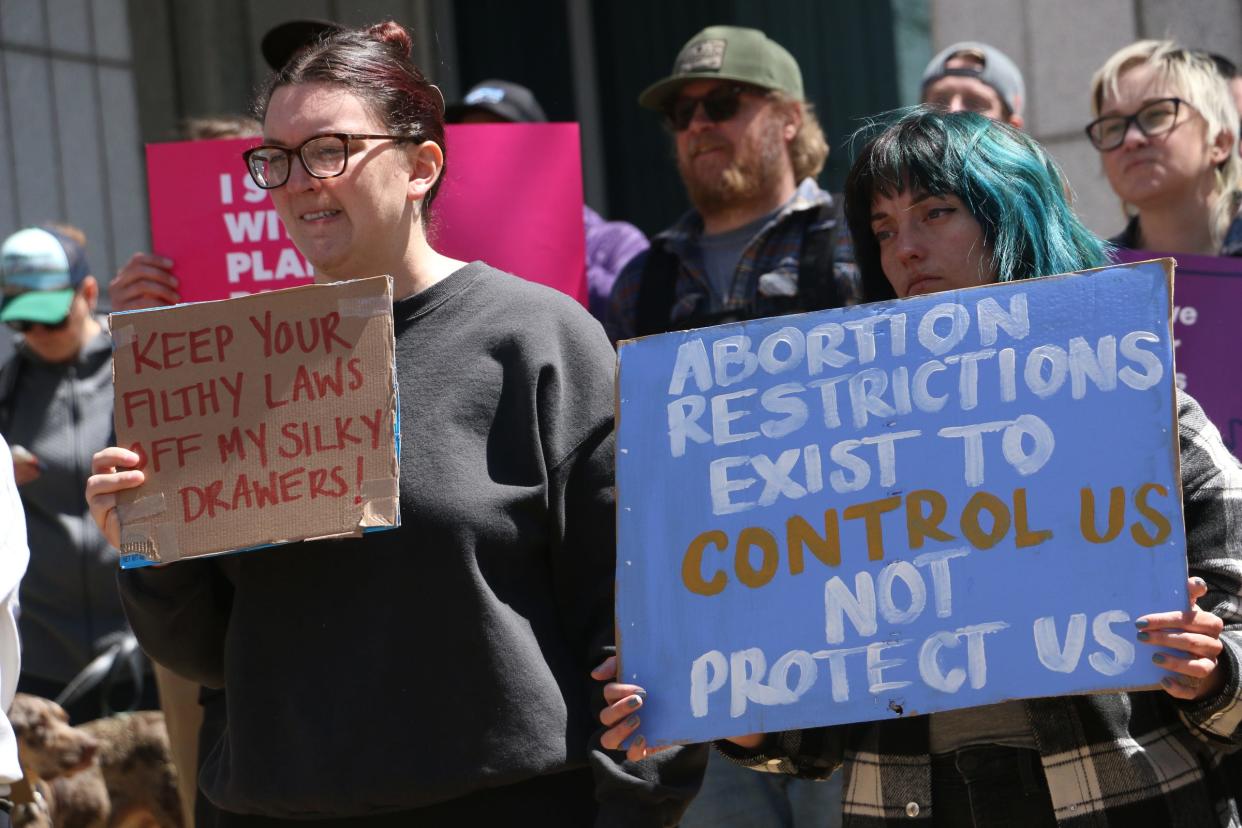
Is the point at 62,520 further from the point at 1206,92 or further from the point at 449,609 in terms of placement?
the point at 1206,92

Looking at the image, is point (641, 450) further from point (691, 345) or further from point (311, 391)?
point (311, 391)

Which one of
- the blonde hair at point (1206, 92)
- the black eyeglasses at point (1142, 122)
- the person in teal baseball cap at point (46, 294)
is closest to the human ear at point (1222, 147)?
the blonde hair at point (1206, 92)

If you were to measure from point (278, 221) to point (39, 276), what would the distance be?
155 centimetres

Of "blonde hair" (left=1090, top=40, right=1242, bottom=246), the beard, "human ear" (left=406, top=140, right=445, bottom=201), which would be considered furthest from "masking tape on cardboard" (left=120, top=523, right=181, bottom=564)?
"blonde hair" (left=1090, top=40, right=1242, bottom=246)

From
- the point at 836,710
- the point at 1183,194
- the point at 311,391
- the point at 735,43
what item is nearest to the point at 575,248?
the point at 735,43

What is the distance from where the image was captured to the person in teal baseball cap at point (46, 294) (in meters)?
5.45

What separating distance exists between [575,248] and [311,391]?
5.49 feet

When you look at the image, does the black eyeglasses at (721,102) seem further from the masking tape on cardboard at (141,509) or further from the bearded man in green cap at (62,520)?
the masking tape on cardboard at (141,509)

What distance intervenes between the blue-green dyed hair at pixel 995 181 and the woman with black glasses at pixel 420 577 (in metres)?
0.53

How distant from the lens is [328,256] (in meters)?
2.84

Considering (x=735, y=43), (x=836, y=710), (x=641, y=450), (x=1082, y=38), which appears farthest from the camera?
(x=1082, y=38)

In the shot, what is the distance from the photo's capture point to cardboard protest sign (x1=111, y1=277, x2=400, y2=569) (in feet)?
8.80

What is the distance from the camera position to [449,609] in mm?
2664

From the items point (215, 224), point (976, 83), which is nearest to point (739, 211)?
point (976, 83)
